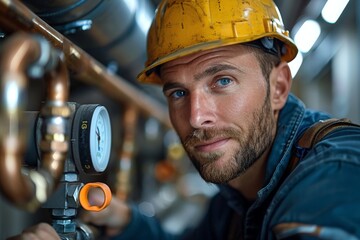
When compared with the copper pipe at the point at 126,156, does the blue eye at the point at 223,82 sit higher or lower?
higher

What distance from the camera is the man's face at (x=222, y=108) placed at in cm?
117

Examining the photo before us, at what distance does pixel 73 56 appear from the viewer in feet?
3.42

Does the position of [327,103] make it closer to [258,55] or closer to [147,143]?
[147,143]

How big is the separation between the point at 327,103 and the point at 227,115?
3592 mm

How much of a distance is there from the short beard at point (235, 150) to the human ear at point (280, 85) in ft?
0.27

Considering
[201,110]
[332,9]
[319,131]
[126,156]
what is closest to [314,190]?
[319,131]

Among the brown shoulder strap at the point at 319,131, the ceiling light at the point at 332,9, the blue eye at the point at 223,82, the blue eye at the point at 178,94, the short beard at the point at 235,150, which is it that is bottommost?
the short beard at the point at 235,150

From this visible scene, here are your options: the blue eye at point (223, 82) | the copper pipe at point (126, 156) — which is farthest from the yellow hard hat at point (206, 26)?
the copper pipe at point (126, 156)

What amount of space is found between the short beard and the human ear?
83mm

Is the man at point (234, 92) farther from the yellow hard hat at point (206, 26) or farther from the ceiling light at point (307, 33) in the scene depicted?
the ceiling light at point (307, 33)

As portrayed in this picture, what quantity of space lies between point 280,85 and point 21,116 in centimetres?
92

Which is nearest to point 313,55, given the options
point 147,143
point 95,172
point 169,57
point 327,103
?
point 327,103

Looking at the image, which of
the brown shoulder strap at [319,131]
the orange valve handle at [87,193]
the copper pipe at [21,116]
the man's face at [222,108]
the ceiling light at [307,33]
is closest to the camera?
the copper pipe at [21,116]

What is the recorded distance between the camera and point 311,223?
77 cm
